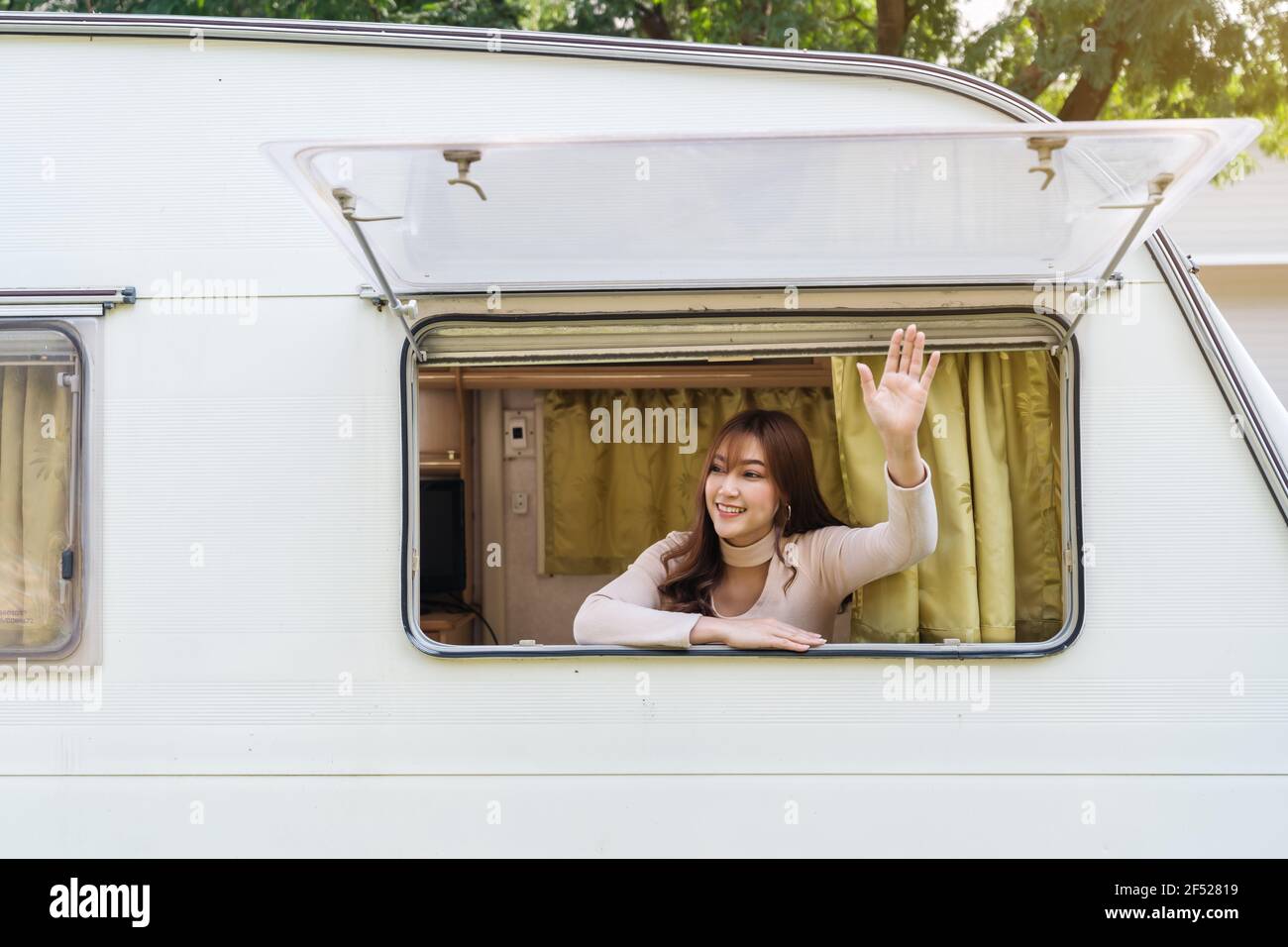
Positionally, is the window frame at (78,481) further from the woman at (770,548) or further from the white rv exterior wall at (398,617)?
the woman at (770,548)

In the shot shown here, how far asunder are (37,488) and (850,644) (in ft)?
6.89

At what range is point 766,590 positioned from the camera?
10.3 feet

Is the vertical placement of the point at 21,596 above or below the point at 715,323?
below

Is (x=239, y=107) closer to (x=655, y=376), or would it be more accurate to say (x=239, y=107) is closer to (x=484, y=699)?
(x=484, y=699)

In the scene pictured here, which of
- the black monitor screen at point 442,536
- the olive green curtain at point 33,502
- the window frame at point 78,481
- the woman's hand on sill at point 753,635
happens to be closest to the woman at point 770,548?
the woman's hand on sill at point 753,635

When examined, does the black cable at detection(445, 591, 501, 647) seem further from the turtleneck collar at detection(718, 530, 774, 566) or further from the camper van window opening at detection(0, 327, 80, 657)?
the camper van window opening at detection(0, 327, 80, 657)

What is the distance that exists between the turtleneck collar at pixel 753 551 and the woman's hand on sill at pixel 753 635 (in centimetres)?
45

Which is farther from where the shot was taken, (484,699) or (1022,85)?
(1022,85)

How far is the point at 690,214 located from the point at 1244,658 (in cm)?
170

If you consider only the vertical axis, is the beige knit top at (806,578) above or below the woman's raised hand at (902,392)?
below

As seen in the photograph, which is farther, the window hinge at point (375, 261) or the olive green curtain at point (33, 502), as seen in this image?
Answer: the olive green curtain at point (33, 502)

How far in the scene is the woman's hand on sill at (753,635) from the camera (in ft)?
8.91

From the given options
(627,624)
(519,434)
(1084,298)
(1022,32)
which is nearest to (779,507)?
(627,624)

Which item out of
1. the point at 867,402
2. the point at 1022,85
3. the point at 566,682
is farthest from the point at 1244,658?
the point at 1022,85
